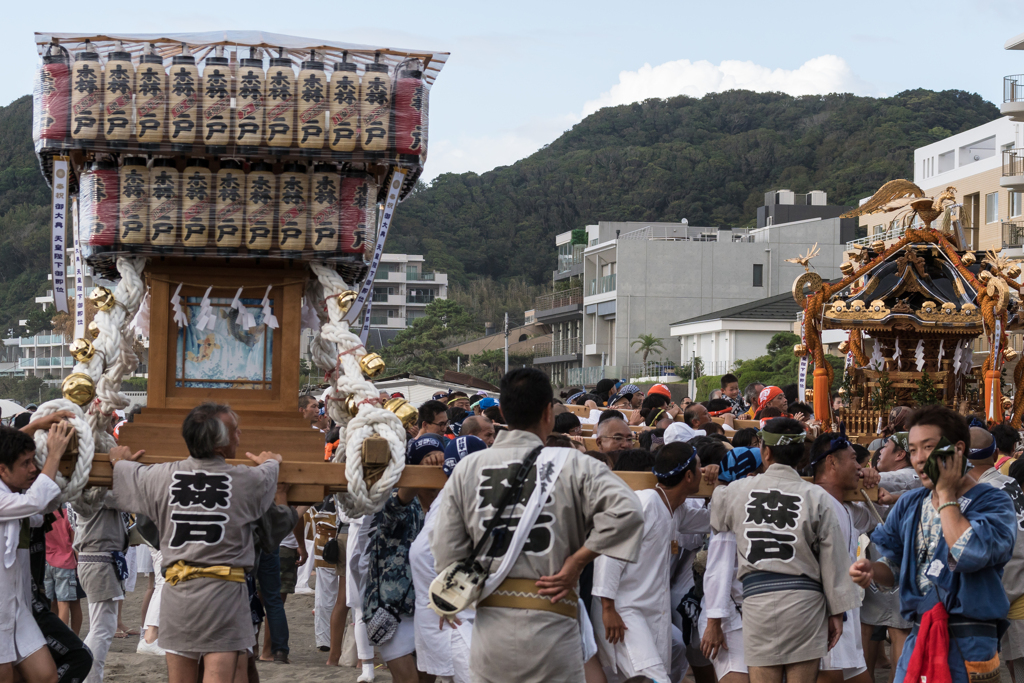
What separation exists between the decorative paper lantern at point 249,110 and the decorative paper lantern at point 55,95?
85cm

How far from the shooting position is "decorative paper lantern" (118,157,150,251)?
593cm

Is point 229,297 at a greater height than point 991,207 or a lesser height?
lesser

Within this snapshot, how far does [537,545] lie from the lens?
4.09m

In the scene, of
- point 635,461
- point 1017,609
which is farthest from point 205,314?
point 1017,609

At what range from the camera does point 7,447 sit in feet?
16.1

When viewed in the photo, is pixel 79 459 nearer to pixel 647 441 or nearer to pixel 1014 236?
pixel 647 441

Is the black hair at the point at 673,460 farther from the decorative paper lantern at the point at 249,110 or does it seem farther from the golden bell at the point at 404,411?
the decorative paper lantern at the point at 249,110

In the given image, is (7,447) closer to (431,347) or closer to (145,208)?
(145,208)

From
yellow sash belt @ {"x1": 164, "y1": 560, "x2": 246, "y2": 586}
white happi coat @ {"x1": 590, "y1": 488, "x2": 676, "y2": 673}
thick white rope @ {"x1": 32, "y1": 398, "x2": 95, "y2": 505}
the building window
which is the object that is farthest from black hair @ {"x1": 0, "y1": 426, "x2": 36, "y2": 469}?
the building window

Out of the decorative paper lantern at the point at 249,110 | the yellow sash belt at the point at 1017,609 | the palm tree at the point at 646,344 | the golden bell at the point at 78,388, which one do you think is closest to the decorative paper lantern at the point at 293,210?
the decorative paper lantern at the point at 249,110

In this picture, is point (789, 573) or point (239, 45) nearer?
point (789, 573)

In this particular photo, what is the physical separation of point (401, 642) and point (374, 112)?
2714mm

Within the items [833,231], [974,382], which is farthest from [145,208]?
[833,231]

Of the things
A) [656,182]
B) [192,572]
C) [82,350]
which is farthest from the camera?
[656,182]
